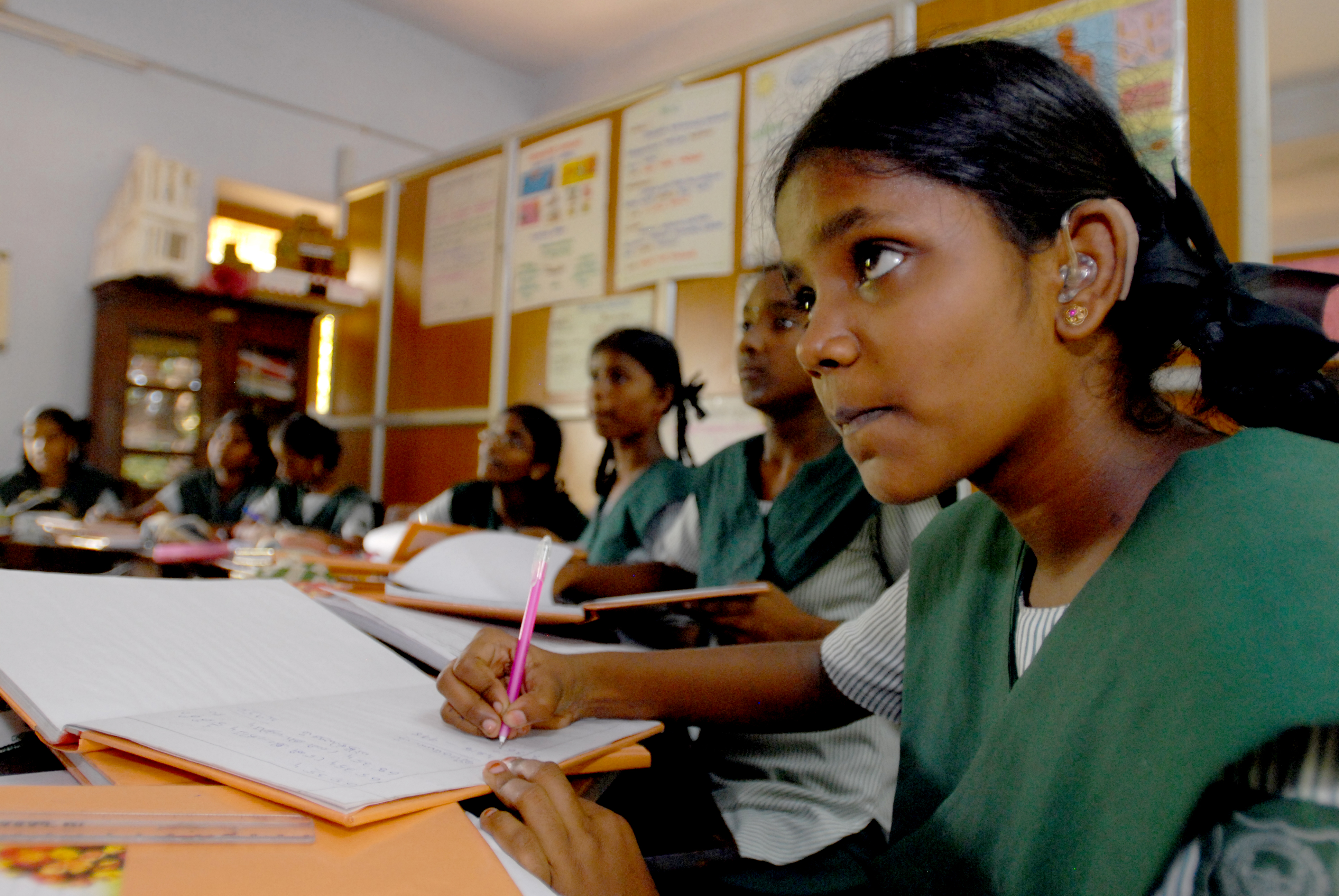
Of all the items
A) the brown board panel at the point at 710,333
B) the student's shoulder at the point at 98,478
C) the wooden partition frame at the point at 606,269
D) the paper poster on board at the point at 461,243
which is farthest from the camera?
the student's shoulder at the point at 98,478

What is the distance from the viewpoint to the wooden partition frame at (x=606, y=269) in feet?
4.83

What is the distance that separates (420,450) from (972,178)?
289 centimetres

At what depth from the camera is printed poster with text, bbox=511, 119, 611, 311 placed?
8.47ft

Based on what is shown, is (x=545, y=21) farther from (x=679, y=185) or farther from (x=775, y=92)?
(x=775, y=92)

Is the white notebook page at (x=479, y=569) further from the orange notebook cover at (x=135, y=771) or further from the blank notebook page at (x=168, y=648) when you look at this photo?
the orange notebook cover at (x=135, y=771)

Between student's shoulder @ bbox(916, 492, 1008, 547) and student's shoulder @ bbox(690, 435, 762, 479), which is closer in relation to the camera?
student's shoulder @ bbox(916, 492, 1008, 547)

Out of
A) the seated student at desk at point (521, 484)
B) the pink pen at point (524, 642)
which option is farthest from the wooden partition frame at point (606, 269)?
the pink pen at point (524, 642)

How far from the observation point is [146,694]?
1.78ft

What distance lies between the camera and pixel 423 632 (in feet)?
2.44

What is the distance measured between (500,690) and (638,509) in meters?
1.23

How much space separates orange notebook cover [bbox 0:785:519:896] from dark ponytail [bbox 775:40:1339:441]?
466mm

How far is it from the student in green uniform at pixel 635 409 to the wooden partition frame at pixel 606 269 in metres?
0.21

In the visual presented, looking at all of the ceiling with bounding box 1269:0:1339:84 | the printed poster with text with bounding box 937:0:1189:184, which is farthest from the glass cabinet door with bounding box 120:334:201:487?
the ceiling with bounding box 1269:0:1339:84

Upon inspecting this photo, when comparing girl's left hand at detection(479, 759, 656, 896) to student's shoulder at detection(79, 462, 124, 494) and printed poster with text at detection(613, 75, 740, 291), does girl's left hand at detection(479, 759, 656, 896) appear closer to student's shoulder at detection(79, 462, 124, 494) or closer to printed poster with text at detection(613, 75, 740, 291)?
printed poster with text at detection(613, 75, 740, 291)
